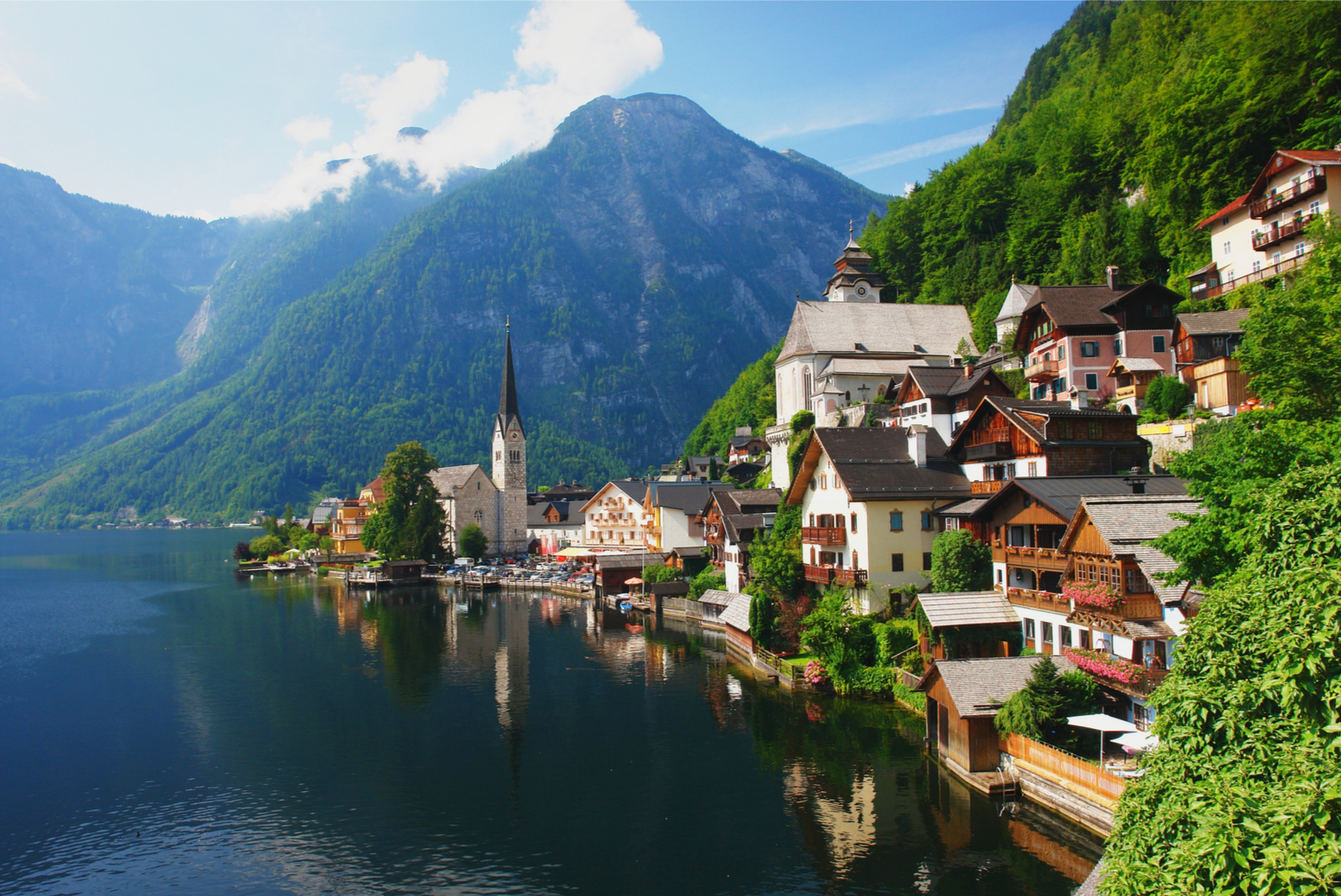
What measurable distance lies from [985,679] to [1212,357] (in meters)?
25.6

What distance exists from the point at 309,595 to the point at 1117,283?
273ft

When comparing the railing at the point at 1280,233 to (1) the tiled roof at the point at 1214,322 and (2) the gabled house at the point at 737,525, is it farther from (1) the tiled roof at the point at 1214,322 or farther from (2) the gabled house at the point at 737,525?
(2) the gabled house at the point at 737,525

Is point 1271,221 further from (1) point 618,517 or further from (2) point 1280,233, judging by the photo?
(1) point 618,517

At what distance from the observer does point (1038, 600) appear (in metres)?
30.7

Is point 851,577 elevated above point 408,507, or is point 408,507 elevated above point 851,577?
point 408,507

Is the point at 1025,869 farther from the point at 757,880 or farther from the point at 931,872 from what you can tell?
the point at 757,880

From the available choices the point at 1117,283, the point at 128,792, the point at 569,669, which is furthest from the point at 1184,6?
the point at 128,792

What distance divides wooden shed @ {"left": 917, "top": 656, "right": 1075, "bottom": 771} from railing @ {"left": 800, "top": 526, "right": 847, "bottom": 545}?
46.9 ft

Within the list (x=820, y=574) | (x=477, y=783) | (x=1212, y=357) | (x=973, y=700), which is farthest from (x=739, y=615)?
(x=1212, y=357)

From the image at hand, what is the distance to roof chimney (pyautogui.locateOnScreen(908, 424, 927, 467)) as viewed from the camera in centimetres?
4338

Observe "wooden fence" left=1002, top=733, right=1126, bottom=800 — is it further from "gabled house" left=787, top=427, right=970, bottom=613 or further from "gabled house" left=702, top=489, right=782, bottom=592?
"gabled house" left=702, top=489, right=782, bottom=592

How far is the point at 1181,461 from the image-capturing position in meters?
Result: 22.6

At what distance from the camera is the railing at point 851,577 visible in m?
40.5

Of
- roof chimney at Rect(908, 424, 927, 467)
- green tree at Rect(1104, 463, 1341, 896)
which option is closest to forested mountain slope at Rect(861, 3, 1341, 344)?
roof chimney at Rect(908, 424, 927, 467)
